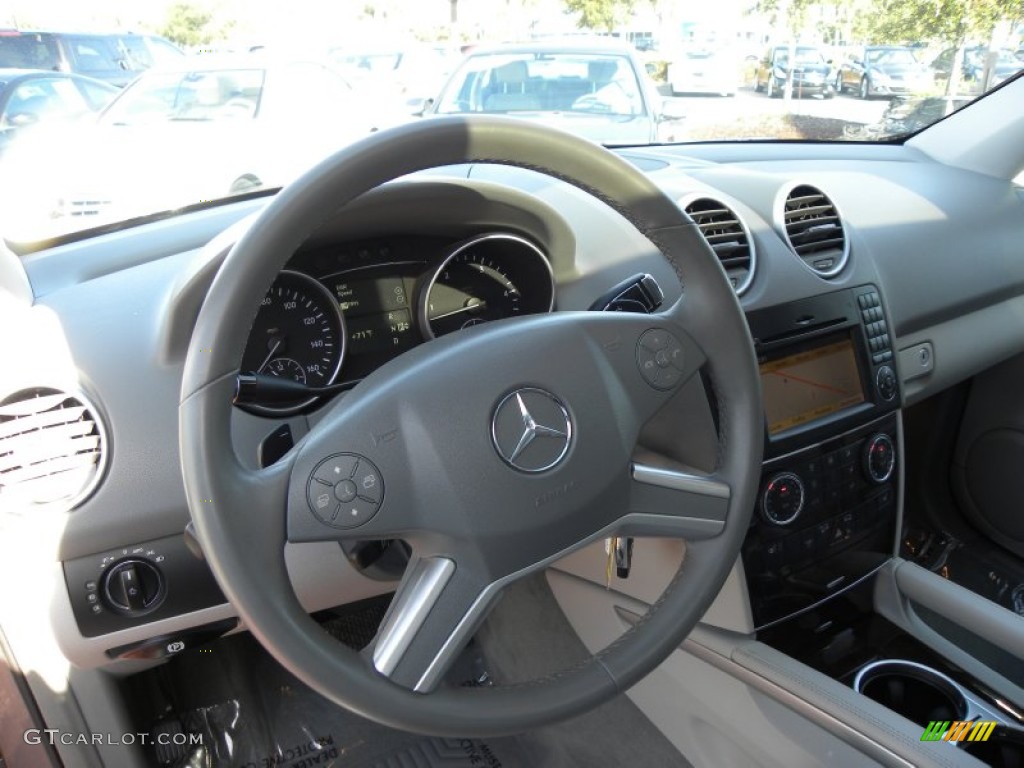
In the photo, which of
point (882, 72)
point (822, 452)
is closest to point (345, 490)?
point (822, 452)

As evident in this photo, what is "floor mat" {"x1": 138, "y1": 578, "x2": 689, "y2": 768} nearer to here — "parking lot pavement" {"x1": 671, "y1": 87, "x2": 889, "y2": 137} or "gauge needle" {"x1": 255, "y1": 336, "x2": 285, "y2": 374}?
"gauge needle" {"x1": 255, "y1": 336, "x2": 285, "y2": 374}

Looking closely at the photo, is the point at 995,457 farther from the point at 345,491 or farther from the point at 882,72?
the point at 345,491

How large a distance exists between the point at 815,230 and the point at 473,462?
123cm

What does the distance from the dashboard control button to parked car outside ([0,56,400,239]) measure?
1.20 metres

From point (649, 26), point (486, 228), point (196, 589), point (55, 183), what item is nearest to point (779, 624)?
point (486, 228)

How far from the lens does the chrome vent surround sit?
128 centimetres

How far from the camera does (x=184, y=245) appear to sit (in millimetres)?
1604

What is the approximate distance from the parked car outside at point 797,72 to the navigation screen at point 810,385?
0.95m

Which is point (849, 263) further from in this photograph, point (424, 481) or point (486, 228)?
point (424, 481)

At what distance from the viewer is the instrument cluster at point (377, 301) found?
1.41 m

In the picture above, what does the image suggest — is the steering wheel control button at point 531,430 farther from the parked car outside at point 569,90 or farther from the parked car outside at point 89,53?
the parked car outside at point 89,53

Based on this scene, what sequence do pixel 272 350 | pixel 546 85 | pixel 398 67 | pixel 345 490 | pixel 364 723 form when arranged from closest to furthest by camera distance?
pixel 345 490, pixel 272 350, pixel 364 723, pixel 546 85, pixel 398 67

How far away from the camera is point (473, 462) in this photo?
1073 mm

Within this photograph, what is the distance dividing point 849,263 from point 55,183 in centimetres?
170
